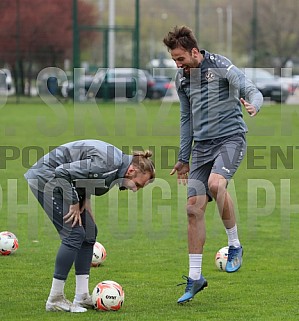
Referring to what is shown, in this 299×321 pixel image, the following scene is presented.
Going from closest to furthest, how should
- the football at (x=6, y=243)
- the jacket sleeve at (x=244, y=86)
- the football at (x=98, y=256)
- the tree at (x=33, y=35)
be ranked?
1. the jacket sleeve at (x=244, y=86)
2. the football at (x=98, y=256)
3. the football at (x=6, y=243)
4. the tree at (x=33, y=35)

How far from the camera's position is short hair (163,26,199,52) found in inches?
305

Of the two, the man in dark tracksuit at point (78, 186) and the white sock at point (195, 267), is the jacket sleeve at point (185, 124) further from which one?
the man in dark tracksuit at point (78, 186)

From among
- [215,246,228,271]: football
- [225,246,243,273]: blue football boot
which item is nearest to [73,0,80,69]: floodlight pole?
[215,246,228,271]: football

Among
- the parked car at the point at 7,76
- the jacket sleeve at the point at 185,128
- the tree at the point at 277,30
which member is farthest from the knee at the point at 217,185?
the tree at the point at 277,30

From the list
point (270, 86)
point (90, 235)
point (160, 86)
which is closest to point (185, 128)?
point (90, 235)

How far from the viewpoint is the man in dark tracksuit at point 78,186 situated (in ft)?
23.2

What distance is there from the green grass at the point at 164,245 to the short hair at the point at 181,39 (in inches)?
83.9

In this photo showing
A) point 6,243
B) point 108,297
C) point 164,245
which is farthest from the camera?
point 164,245

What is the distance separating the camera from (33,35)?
40.8m

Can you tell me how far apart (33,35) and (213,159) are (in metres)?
33.5

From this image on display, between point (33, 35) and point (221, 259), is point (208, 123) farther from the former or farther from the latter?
point (33, 35)

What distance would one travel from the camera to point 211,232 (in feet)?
37.5

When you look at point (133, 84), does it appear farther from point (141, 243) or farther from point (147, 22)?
point (147, 22)

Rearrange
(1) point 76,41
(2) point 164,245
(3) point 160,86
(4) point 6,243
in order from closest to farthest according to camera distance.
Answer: (4) point 6,243 → (2) point 164,245 → (1) point 76,41 → (3) point 160,86
